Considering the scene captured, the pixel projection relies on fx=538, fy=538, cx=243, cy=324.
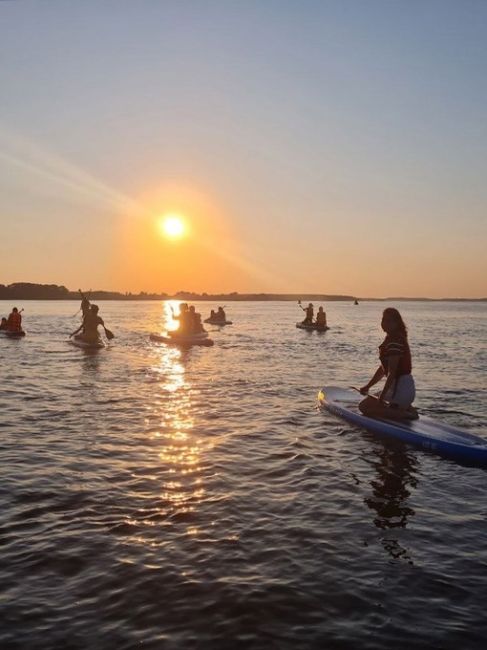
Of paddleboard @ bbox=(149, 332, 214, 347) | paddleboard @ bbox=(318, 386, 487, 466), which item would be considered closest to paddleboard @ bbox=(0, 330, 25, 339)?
paddleboard @ bbox=(149, 332, 214, 347)

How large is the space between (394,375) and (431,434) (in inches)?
58.6

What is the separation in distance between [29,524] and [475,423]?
37.9 ft

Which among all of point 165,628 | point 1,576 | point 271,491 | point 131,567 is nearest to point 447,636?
point 165,628

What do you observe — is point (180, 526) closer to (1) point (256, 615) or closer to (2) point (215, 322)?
(1) point (256, 615)

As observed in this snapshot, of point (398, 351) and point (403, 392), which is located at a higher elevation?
point (398, 351)

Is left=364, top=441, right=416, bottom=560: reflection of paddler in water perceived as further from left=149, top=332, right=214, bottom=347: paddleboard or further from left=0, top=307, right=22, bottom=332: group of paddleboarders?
left=0, top=307, right=22, bottom=332: group of paddleboarders

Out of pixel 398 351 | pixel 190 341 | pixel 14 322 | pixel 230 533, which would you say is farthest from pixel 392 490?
pixel 14 322

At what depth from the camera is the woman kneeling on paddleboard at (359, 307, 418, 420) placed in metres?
11.8

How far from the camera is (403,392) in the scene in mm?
12523

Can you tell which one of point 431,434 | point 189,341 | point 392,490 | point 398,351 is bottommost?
point 392,490

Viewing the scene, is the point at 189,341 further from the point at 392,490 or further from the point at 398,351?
the point at 392,490

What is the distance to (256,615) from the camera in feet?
18.0

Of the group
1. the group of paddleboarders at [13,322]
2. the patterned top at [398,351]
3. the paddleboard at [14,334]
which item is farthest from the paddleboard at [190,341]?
the patterned top at [398,351]

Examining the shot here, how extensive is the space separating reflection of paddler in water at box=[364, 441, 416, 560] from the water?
0.13ft
